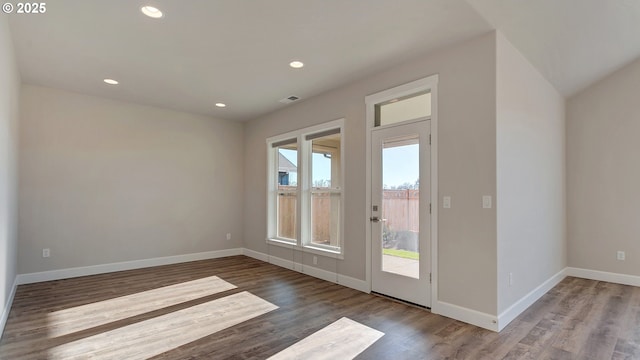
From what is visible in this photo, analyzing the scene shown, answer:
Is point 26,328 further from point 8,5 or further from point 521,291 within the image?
point 521,291

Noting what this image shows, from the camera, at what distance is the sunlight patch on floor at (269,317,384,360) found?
8.26ft

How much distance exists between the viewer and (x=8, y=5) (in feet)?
8.84

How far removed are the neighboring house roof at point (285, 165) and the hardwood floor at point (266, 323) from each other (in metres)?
2.00

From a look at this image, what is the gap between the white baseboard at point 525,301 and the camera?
3.02 metres

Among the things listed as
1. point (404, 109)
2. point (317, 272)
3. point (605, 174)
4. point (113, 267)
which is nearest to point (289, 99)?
point (404, 109)

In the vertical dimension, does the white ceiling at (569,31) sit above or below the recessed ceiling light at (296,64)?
above

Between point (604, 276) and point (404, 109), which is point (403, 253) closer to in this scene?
point (404, 109)

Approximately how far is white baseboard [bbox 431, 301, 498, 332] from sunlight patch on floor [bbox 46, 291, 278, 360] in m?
1.73

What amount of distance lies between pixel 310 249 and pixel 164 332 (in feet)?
8.06

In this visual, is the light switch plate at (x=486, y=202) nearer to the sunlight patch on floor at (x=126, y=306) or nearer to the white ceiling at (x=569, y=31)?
the white ceiling at (x=569, y=31)

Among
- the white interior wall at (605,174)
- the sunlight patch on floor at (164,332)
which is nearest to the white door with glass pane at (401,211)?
the sunlight patch on floor at (164,332)

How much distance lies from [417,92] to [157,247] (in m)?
4.87

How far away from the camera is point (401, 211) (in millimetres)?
3758

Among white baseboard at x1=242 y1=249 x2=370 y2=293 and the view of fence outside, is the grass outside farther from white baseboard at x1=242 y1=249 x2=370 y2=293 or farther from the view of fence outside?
white baseboard at x1=242 y1=249 x2=370 y2=293
